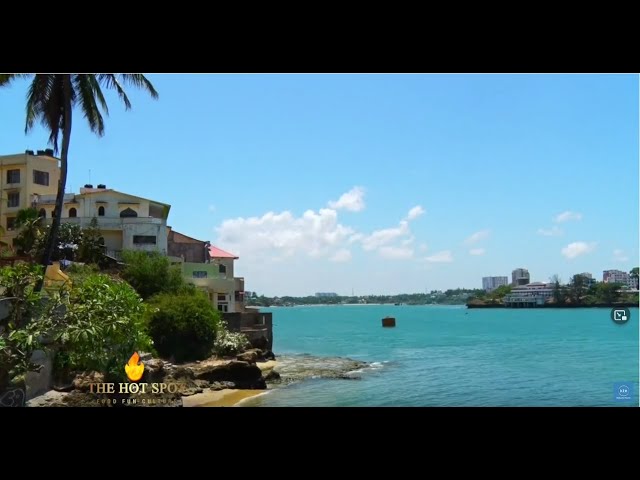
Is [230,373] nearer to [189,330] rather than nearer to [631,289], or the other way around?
[189,330]

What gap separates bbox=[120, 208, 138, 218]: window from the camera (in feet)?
28.5

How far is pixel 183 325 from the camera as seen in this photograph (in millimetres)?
10680

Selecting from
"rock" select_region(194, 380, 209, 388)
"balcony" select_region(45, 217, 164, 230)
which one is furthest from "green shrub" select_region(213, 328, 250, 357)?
"balcony" select_region(45, 217, 164, 230)

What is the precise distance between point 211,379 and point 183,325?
4.91 feet

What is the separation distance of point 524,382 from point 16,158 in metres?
9.35

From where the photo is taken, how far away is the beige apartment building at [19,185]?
8.72 metres

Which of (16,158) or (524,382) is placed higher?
(16,158)

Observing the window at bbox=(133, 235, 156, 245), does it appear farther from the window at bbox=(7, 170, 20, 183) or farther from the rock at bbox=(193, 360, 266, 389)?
the rock at bbox=(193, 360, 266, 389)

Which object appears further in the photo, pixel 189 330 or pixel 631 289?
pixel 189 330
